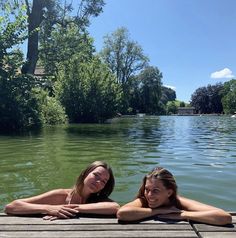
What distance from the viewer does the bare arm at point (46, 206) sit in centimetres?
448

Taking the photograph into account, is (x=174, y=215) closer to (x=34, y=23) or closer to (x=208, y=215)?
(x=208, y=215)

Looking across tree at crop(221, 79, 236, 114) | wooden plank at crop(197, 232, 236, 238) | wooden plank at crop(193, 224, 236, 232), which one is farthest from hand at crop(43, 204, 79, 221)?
tree at crop(221, 79, 236, 114)

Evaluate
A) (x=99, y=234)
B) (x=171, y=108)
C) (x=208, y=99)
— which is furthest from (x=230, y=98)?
(x=99, y=234)

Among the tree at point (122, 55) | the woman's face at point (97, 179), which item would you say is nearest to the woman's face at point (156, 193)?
the woman's face at point (97, 179)

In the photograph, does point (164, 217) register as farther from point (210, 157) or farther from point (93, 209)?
point (210, 157)

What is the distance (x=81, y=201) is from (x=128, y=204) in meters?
0.65

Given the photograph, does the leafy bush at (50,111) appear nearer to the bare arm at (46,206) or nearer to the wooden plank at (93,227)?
the bare arm at (46,206)

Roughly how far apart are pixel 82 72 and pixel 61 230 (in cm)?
4076

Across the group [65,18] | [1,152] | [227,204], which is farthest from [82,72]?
[227,204]

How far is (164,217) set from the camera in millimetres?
4348

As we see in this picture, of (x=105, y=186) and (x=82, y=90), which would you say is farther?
(x=82, y=90)

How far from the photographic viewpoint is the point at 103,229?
3.99m

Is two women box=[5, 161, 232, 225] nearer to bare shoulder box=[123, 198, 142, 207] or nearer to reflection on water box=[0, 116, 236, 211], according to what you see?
bare shoulder box=[123, 198, 142, 207]

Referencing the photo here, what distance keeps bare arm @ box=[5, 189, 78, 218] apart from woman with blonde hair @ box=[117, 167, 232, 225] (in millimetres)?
605
